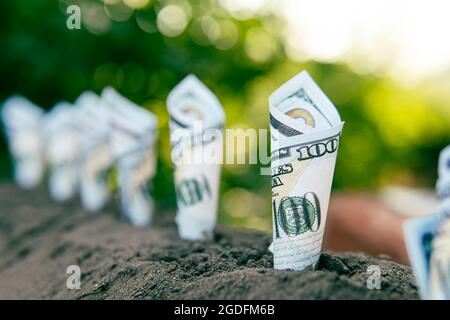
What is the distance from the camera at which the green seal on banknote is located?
150 centimetres

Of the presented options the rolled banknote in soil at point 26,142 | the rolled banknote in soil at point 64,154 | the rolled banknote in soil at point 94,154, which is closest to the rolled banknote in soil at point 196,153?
the rolled banknote in soil at point 94,154

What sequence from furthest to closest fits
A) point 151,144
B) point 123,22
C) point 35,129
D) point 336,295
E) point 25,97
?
1. point 25,97
2. point 123,22
3. point 35,129
4. point 151,144
5. point 336,295

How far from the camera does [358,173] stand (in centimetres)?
627

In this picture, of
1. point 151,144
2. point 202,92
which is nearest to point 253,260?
point 202,92

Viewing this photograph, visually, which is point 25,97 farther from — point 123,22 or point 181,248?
point 181,248

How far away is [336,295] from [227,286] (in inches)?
9.2

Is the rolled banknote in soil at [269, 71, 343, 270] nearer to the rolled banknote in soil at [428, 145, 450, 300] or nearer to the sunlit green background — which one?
the rolled banknote in soil at [428, 145, 450, 300]

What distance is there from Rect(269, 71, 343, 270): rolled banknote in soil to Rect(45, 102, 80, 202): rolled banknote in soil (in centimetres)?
216

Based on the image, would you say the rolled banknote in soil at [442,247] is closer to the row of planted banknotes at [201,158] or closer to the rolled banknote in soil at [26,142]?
the row of planted banknotes at [201,158]

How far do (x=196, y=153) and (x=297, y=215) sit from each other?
27.8 inches

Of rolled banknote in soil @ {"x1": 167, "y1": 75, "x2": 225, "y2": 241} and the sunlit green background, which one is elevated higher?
the sunlit green background

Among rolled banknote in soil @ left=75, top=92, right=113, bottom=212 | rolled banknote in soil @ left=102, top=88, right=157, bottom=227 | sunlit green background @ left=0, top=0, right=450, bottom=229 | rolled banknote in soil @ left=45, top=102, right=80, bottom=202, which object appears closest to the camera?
rolled banknote in soil @ left=102, top=88, right=157, bottom=227

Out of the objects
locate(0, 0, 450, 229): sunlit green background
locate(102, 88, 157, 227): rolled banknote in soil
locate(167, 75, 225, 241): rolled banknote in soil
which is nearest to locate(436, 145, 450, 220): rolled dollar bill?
locate(167, 75, 225, 241): rolled banknote in soil

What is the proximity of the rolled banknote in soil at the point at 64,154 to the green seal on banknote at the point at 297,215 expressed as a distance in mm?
2180
